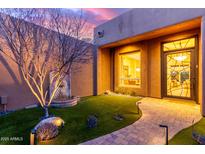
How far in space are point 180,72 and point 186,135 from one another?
3.92 m

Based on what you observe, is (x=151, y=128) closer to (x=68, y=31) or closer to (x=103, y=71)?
(x=68, y=31)

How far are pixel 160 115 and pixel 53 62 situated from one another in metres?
4.66

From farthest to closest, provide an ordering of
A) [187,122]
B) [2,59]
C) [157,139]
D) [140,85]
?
1. [140,85]
2. [2,59]
3. [187,122]
4. [157,139]

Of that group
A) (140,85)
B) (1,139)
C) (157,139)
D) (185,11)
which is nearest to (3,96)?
(1,139)

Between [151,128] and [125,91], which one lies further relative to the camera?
[125,91]

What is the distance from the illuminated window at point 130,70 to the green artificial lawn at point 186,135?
4.40 meters

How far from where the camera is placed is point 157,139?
102 inches

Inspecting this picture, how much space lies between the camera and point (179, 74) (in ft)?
19.5

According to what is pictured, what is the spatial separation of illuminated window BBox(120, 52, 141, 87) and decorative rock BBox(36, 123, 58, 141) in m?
5.78

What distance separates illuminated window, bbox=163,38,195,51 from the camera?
5418 millimetres

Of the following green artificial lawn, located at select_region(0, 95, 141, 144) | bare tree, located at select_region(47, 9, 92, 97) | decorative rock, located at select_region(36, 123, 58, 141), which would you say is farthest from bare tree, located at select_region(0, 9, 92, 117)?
decorative rock, located at select_region(36, 123, 58, 141)

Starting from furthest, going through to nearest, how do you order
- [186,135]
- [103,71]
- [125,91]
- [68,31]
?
[103,71], [125,91], [68,31], [186,135]

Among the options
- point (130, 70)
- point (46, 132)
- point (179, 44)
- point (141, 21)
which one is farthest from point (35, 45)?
point (179, 44)
